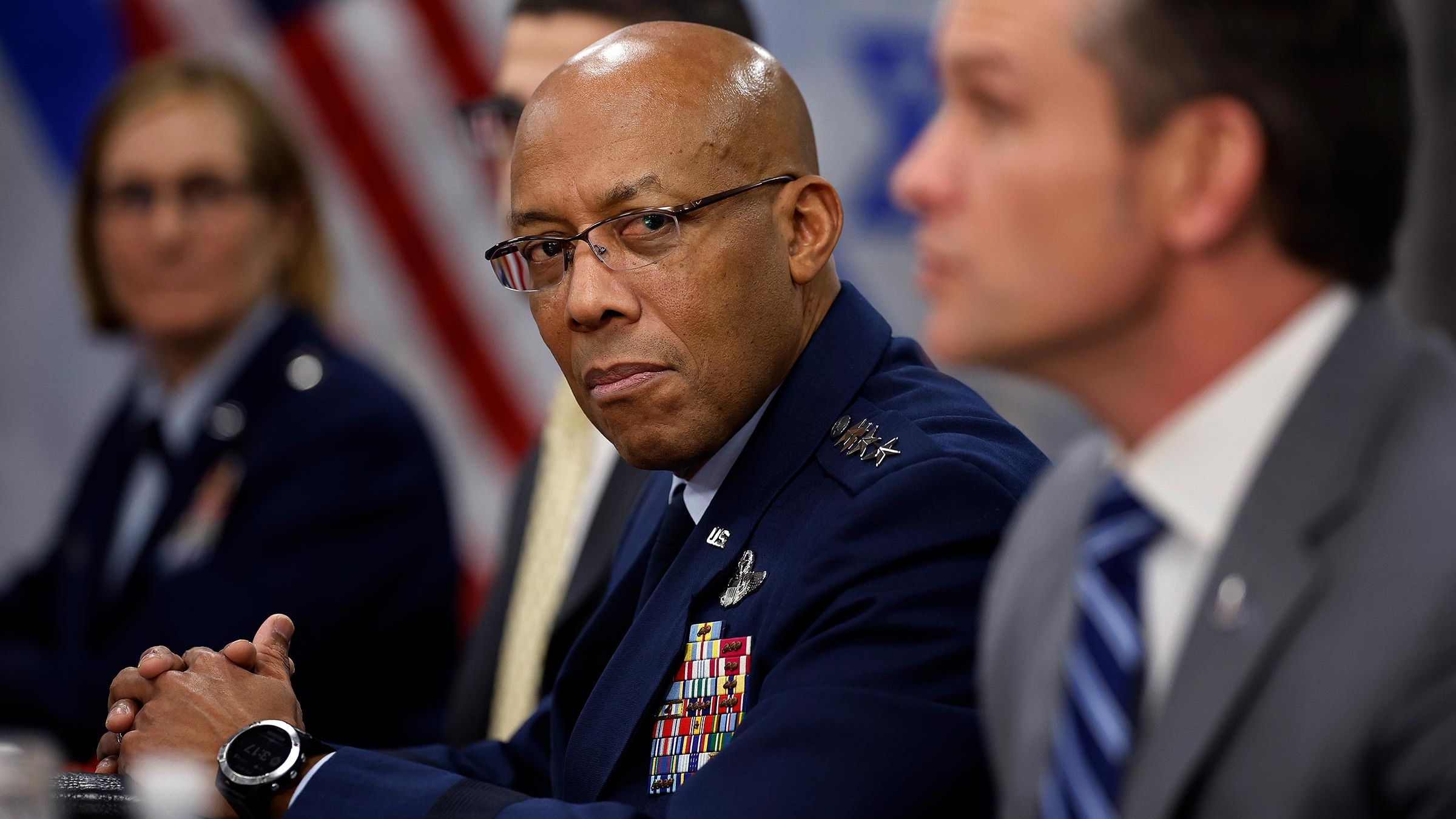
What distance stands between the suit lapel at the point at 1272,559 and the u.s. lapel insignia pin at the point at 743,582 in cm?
62

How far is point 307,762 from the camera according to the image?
184 centimetres

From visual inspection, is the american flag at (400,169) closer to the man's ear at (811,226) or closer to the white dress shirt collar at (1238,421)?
the man's ear at (811,226)

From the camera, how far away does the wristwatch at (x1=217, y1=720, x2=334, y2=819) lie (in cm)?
181

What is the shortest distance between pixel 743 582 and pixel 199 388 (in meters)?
2.19

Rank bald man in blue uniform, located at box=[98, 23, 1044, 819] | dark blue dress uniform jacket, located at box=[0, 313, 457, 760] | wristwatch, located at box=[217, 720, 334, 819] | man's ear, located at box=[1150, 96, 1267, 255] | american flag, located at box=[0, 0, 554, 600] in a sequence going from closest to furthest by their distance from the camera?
man's ear, located at box=[1150, 96, 1267, 255]
bald man in blue uniform, located at box=[98, 23, 1044, 819]
wristwatch, located at box=[217, 720, 334, 819]
dark blue dress uniform jacket, located at box=[0, 313, 457, 760]
american flag, located at box=[0, 0, 554, 600]

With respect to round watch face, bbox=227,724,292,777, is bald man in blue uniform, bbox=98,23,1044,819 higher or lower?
higher

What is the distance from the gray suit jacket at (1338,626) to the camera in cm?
113

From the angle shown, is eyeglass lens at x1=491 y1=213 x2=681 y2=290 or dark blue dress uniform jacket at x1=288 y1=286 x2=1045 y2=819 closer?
dark blue dress uniform jacket at x1=288 y1=286 x2=1045 y2=819

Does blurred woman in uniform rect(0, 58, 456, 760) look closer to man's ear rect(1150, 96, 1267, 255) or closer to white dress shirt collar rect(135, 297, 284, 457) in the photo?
white dress shirt collar rect(135, 297, 284, 457)

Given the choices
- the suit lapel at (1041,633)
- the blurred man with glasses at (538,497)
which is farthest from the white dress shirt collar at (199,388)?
the suit lapel at (1041,633)

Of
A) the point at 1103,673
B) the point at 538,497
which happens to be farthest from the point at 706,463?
the point at 538,497

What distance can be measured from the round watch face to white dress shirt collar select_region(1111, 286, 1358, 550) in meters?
1.05

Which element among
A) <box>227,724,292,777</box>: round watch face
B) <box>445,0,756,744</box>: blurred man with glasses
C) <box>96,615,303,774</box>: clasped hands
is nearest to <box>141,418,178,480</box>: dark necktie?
<box>445,0,756,744</box>: blurred man with glasses

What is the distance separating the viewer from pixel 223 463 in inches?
133
